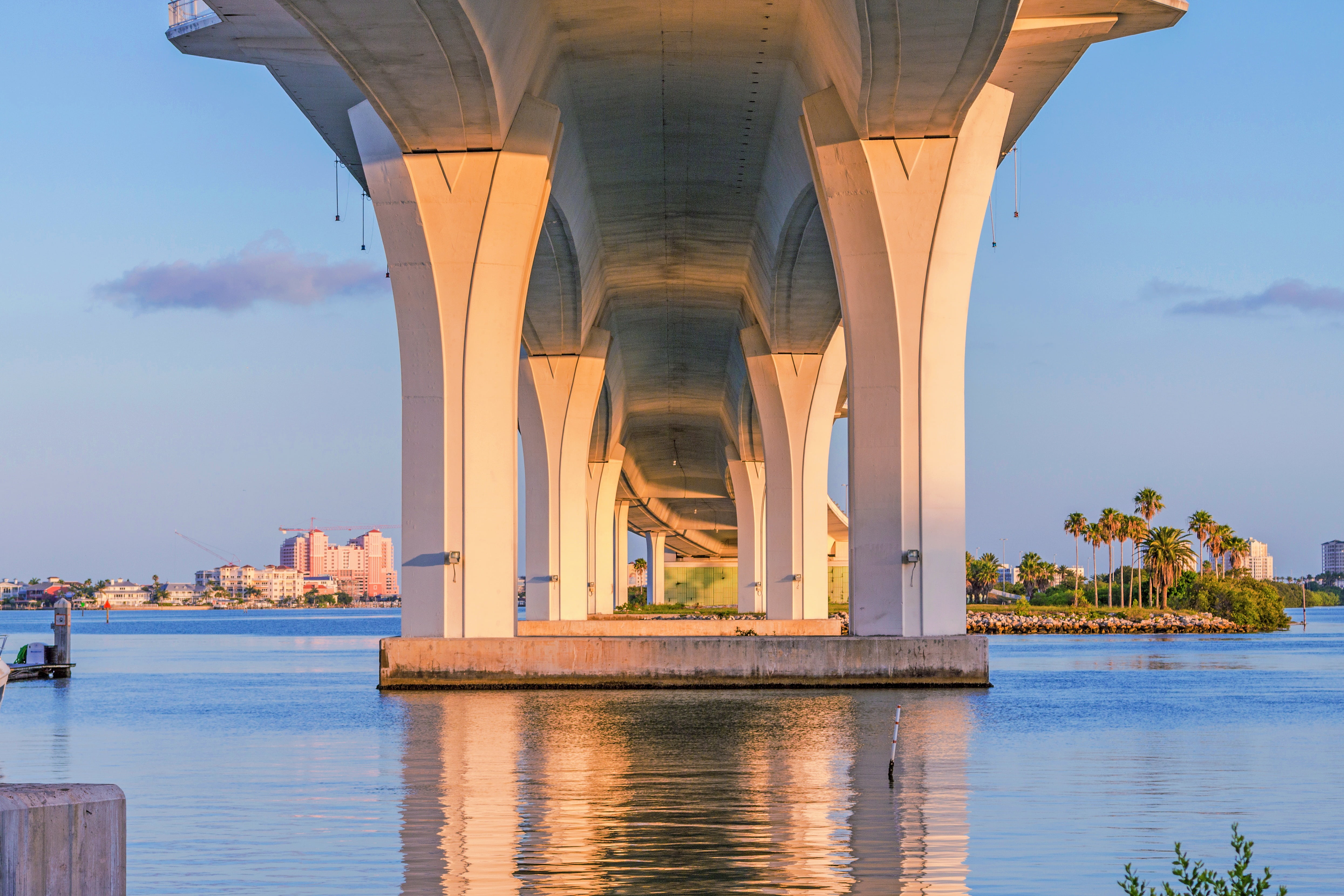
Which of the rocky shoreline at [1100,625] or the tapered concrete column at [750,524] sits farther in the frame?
the tapered concrete column at [750,524]

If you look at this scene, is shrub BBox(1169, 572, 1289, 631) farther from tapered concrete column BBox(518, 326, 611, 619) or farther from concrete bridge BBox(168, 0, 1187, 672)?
concrete bridge BBox(168, 0, 1187, 672)

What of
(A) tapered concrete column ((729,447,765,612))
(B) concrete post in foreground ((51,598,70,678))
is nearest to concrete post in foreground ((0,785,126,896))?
(B) concrete post in foreground ((51,598,70,678))

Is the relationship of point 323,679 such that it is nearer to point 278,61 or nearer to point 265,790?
point 278,61

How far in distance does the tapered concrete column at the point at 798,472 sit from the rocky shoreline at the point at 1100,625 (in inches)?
838

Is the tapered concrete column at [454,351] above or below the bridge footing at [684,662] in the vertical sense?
above

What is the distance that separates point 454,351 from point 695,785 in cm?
1665

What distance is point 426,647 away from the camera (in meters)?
28.2

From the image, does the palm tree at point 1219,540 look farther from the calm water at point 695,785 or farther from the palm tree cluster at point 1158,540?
the calm water at point 695,785

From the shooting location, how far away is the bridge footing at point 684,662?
1097 inches

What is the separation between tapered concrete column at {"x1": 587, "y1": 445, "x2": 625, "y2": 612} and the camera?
76688mm

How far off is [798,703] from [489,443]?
8.93 meters

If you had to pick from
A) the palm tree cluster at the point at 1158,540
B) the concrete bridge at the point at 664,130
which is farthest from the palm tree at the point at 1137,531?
the concrete bridge at the point at 664,130

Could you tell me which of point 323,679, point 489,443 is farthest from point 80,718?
point 323,679

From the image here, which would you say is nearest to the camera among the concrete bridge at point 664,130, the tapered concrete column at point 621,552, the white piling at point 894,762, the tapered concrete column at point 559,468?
the white piling at point 894,762
